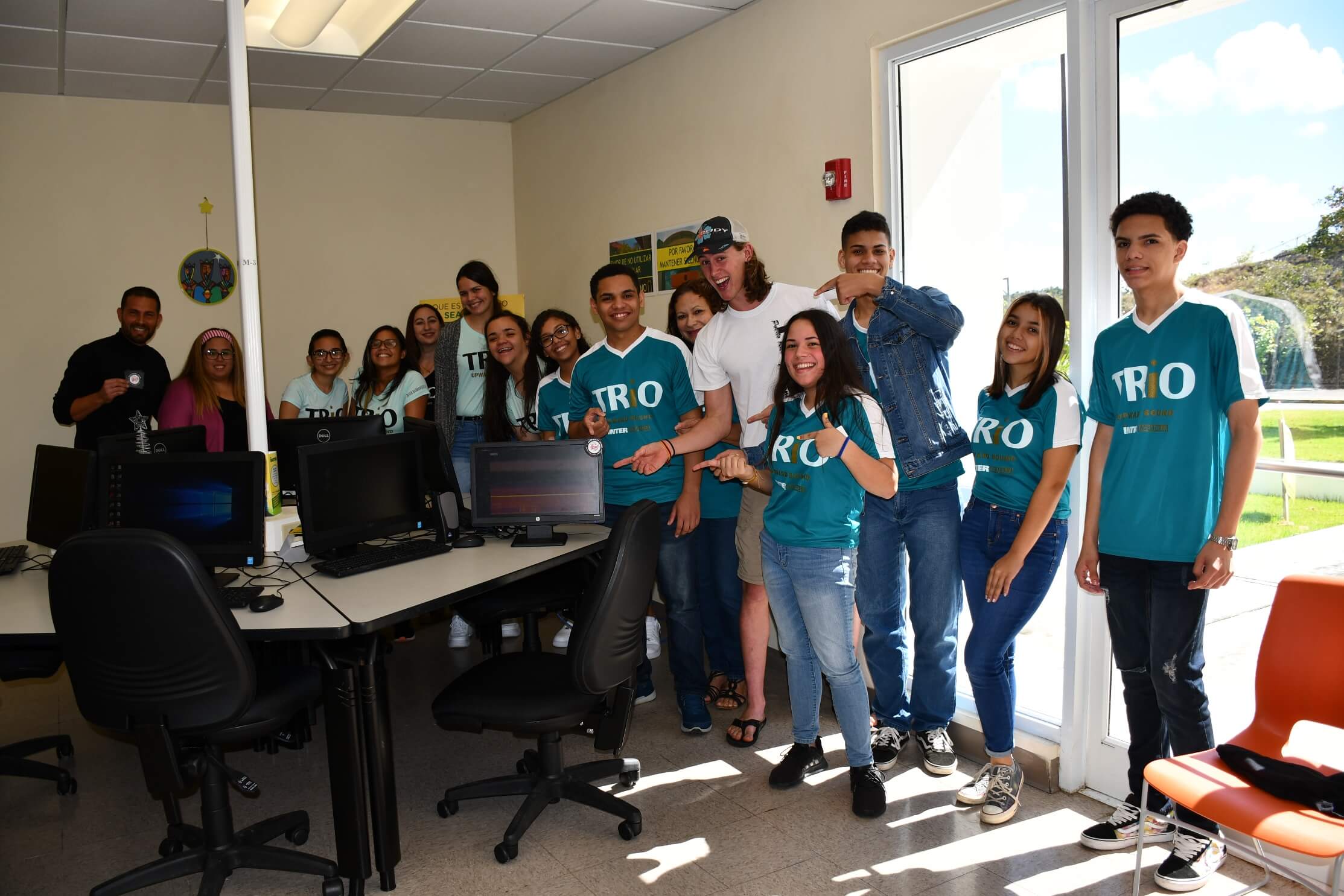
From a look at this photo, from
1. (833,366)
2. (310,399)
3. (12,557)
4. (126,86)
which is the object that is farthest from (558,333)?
(126,86)

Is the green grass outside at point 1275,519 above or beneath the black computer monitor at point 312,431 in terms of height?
beneath

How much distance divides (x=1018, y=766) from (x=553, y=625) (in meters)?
2.75

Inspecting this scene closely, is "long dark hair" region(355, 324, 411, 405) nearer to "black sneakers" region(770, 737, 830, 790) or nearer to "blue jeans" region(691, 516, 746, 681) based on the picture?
"blue jeans" region(691, 516, 746, 681)

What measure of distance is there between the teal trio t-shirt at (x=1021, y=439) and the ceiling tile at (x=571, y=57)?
9.86 feet

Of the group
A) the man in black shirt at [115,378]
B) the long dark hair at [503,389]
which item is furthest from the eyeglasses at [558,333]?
the man in black shirt at [115,378]

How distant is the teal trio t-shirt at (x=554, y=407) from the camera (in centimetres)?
387

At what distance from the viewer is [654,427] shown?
355 centimetres

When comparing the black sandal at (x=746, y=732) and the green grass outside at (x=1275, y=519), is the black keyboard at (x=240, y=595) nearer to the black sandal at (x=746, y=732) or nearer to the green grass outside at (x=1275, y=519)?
the black sandal at (x=746, y=732)

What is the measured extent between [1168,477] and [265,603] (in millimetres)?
2429

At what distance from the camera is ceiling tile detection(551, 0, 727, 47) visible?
435 centimetres

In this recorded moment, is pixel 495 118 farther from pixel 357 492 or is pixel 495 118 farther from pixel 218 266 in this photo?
pixel 357 492

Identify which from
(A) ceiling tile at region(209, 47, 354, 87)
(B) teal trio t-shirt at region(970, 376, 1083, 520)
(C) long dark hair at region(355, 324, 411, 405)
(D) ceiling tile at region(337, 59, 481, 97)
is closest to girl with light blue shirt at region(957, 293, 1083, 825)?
(B) teal trio t-shirt at region(970, 376, 1083, 520)

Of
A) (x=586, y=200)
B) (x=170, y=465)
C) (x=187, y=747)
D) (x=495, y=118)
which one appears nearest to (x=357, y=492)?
(x=170, y=465)

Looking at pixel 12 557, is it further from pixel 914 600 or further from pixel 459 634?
pixel 914 600
